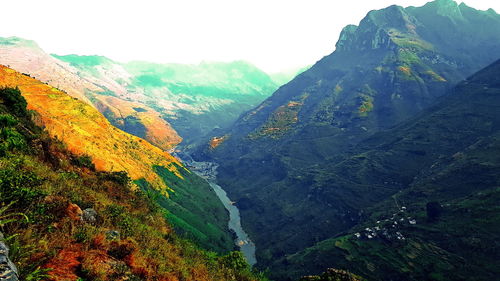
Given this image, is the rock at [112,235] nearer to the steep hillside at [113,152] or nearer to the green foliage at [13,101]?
the green foliage at [13,101]

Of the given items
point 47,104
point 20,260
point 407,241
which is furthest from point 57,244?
point 407,241

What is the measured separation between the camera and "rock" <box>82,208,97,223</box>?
25.1 meters

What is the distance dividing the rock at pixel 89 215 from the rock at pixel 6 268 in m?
12.5

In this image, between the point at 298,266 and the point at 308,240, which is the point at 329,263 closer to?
the point at 298,266

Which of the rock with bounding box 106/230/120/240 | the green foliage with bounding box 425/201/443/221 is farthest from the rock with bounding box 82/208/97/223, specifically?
the green foliage with bounding box 425/201/443/221

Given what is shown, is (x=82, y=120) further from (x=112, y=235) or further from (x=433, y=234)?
(x=433, y=234)

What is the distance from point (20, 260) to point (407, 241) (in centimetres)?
16755

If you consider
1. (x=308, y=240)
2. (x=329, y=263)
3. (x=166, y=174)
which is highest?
(x=166, y=174)

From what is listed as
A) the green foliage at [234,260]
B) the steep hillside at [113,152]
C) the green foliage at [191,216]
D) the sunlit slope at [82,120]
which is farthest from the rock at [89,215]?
the green foliage at [191,216]

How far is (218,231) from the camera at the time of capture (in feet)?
590

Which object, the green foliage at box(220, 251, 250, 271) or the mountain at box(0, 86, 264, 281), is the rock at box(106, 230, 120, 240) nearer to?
the mountain at box(0, 86, 264, 281)

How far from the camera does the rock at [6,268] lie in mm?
11555

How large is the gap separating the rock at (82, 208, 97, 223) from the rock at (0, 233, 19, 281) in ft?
41.1

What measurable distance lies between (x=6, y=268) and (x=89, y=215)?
49.4 feet
